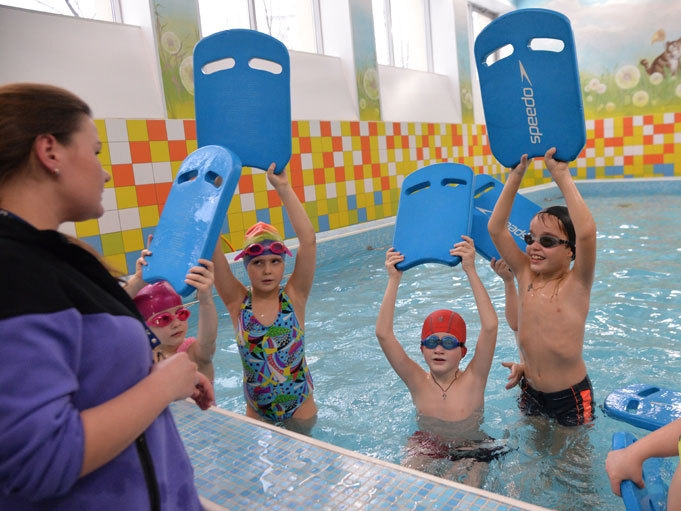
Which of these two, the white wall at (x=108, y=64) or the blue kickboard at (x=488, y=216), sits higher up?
the white wall at (x=108, y=64)

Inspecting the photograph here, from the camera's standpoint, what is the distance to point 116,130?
4.68m

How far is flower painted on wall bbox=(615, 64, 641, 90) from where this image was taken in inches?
436

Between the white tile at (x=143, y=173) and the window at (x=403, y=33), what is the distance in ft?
16.6

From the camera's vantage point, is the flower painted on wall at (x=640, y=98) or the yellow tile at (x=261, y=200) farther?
the flower painted on wall at (x=640, y=98)

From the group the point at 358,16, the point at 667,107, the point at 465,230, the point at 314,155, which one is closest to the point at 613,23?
the point at 667,107

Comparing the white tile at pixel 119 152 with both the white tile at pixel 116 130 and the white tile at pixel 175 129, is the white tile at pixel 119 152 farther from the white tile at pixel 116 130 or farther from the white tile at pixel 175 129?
the white tile at pixel 175 129

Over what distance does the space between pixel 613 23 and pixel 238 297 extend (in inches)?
470

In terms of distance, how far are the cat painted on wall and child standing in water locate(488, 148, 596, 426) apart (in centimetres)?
1091

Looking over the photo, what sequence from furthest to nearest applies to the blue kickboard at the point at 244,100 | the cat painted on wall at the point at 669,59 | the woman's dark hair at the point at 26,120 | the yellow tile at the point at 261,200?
the cat painted on wall at the point at 669,59 < the yellow tile at the point at 261,200 < the blue kickboard at the point at 244,100 < the woman's dark hair at the point at 26,120

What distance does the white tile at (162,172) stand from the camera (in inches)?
196

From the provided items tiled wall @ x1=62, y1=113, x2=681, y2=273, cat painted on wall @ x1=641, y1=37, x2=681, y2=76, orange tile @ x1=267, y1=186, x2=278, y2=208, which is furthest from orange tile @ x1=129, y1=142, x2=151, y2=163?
cat painted on wall @ x1=641, y1=37, x2=681, y2=76

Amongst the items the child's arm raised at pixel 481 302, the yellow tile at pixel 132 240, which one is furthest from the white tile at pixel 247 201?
the child's arm raised at pixel 481 302

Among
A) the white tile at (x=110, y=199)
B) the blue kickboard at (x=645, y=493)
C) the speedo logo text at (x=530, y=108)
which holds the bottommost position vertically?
the blue kickboard at (x=645, y=493)

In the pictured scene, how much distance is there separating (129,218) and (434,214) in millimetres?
3495
